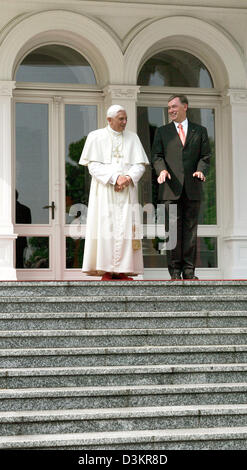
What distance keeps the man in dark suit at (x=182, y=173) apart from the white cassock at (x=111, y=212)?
350 mm

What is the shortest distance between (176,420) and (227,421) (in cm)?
38

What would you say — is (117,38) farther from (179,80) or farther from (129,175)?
(129,175)

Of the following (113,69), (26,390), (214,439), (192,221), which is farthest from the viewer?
(113,69)

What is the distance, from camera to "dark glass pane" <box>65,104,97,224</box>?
479 inches

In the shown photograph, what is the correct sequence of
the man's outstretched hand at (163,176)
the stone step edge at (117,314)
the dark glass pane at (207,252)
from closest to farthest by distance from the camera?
the stone step edge at (117,314), the man's outstretched hand at (163,176), the dark glass pane at (207,252)

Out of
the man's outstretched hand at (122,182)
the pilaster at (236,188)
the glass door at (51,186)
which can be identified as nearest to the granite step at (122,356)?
the man's outstretched hand at (122,182)

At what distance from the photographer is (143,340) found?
278 inches

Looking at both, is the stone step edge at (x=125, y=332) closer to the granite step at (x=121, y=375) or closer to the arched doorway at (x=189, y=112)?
the granite step at (x=121, y=375)

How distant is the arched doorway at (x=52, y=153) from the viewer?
11945 mm

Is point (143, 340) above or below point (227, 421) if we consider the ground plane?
above

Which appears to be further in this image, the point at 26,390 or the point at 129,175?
the point at 129,175
